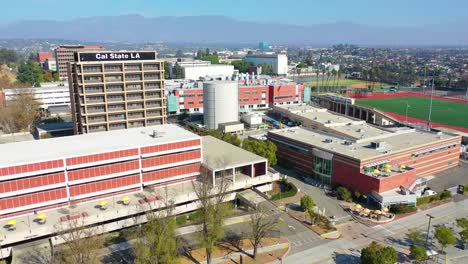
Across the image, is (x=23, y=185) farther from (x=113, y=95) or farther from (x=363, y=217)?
(x=363, y=217)

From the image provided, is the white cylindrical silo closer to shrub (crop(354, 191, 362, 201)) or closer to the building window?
the building window

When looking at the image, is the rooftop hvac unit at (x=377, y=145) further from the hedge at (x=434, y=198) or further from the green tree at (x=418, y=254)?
the green tree at (x=418, y=254)

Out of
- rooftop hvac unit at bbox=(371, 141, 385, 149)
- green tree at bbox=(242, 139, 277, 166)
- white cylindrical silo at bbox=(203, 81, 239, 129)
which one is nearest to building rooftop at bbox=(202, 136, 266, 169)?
green tree at bbox=(242, 139, 277, 166)

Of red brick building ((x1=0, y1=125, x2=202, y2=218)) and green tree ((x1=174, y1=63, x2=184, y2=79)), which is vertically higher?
green tree ((x1=174, y1=63, x2=184, y2=79))

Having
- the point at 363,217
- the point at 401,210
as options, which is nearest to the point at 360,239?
the point at 363,217

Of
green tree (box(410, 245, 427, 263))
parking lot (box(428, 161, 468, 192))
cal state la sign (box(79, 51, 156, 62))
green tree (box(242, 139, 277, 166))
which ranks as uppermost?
cal state la sign (box(79, 51, 156, 62))

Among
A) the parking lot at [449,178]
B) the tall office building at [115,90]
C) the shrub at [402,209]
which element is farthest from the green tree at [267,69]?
the shrub at [402,209]
